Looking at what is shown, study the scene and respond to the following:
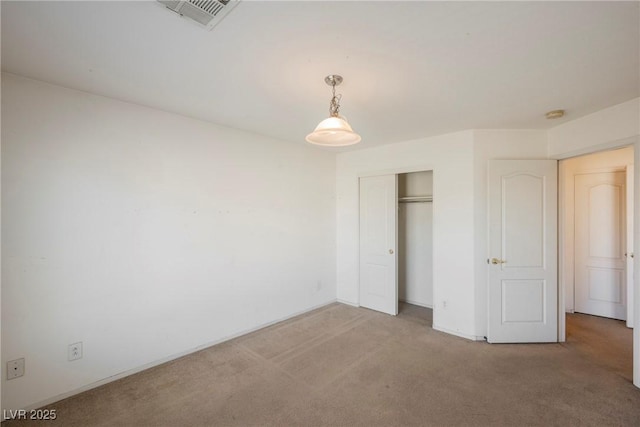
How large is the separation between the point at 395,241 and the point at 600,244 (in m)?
2.85

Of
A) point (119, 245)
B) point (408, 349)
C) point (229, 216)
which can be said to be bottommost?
point (408, 349)

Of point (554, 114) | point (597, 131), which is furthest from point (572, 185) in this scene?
point (554, 114)

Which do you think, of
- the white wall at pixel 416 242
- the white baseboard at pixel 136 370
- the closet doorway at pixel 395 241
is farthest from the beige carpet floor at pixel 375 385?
the white wall at pixel 416 242

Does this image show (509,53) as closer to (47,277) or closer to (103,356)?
(47,277)

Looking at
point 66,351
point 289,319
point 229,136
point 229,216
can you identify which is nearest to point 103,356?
point 66,351

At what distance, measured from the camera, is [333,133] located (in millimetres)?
1884

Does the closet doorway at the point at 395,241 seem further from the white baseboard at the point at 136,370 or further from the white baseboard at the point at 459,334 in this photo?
the white baseboard at the point at 136,370

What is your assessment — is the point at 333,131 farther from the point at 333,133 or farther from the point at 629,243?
the point at 629,243

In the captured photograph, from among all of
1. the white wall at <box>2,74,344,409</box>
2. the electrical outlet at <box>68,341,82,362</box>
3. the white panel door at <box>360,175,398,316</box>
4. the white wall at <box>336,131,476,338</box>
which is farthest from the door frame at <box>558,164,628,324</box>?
the electrical outlet at <box>68,341,82,362</box>

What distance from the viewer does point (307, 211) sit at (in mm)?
4180

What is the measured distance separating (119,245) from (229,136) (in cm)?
160

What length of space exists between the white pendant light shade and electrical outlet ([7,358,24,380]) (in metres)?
2.68

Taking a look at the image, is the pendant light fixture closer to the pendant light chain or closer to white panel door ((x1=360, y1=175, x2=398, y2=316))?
the pendant light chain

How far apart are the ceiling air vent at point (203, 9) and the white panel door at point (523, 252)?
10.1 ft
